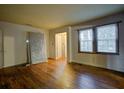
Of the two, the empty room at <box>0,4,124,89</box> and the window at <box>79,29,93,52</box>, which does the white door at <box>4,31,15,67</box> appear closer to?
the empty room at <box>0,4,124,89</box>

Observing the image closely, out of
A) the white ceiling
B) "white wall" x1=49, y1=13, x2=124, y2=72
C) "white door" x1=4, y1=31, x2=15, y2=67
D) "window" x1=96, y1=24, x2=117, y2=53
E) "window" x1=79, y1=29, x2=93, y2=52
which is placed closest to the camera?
the white ceiling

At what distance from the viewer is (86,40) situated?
18.1 feet

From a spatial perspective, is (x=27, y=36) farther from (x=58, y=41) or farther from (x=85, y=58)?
(x=85, y=58)

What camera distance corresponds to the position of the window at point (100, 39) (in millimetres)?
4332

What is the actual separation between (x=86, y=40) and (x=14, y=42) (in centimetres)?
363

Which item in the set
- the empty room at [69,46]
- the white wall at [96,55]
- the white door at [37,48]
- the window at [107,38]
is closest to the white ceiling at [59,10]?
the empty room at [69,46]

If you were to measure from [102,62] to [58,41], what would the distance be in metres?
3.77

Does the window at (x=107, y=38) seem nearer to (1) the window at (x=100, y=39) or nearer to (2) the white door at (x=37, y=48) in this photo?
(1) the window at (x=100, y=39)

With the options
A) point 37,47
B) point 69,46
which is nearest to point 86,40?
point 69,46

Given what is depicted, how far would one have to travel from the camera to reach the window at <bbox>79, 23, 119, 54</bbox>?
4.33 meters

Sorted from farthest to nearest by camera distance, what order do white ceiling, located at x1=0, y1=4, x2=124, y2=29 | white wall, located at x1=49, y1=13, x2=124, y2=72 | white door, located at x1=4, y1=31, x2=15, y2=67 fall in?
white door, located at x1=4, y1=31, x2=15, y2=67 → white wall, located at x1=49, y1=13, x2=124, y2=72 → white ceiling, located at x1=0, y1=4, x2=124, y2=29

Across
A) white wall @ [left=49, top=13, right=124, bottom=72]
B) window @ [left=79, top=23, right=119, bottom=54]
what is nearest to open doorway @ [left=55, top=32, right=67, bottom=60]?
white wall @ [left=49, top=13, right=124, bottom=72]

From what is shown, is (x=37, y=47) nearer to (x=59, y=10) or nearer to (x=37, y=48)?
(x=37, y=48)
